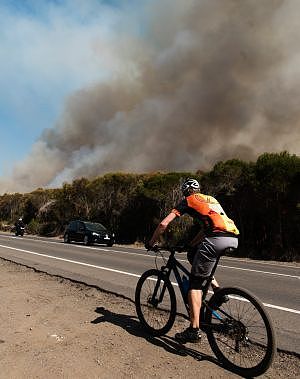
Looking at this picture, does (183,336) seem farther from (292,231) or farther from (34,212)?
(34,212)

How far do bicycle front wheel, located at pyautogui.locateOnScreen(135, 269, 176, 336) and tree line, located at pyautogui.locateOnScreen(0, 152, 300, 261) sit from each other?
13.7m

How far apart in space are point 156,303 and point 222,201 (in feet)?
58.1

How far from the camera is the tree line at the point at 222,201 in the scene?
1955cm

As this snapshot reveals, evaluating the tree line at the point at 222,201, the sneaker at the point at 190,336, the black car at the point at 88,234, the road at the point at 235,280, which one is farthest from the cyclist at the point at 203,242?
the black car at the point at 88,234

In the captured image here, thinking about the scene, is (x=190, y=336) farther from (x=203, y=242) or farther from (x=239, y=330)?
(x=203, y=242)

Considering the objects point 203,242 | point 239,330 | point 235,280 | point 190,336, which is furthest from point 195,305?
point 235,280

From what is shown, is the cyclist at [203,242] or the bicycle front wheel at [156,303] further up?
the cyclist at [203,242]

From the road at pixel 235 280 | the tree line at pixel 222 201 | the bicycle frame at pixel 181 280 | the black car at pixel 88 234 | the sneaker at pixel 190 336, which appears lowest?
the sneaker at pixel 190 336

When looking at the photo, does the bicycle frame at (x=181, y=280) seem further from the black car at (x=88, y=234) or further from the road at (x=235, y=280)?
the black car at (x=88, y=234)

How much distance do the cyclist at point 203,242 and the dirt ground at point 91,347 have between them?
427 millimetres

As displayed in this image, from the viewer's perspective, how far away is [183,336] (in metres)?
4.85

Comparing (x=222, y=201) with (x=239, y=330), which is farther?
(x=222, y=201)

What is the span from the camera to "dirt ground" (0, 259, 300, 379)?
4.27 metres

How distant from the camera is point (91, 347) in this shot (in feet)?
16.1
